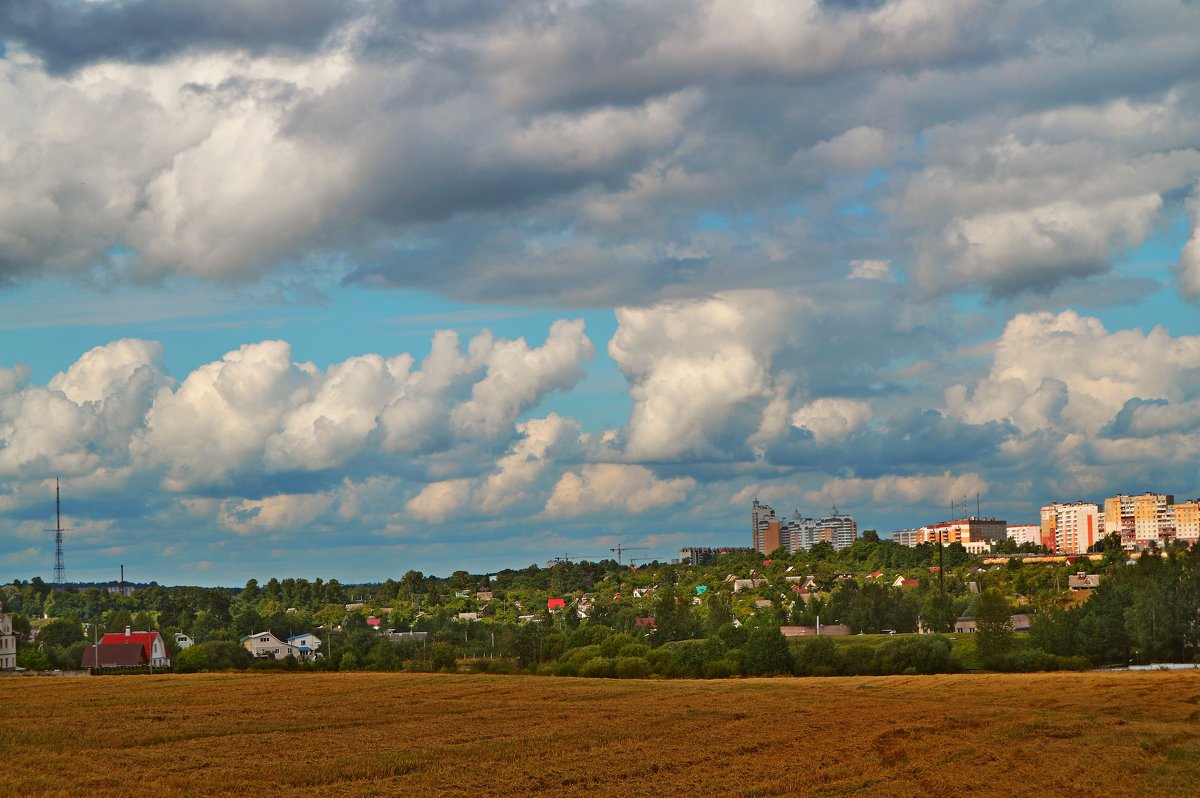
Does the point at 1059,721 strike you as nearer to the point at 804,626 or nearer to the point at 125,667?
the point at 125,667

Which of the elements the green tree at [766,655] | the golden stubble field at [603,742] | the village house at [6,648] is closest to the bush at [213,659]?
the village house at [6,648]

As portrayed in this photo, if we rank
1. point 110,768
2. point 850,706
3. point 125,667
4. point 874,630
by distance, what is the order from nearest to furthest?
point 110,768 < point 850,706 < point 125,667 < point 874,630

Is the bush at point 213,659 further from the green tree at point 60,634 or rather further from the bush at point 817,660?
the bush at point 817,660

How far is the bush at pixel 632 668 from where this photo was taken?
11594cm

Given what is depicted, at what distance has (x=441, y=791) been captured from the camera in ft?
129

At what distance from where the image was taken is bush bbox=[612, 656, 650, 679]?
380 feet

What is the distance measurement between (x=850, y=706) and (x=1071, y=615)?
73.8 meters

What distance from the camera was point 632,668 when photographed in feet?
382

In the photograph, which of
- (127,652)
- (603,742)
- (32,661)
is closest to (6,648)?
(32,661)

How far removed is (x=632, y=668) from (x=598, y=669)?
3.94 m

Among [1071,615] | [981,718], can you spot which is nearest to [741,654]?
[1071,615]

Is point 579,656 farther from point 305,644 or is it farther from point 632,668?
point 305,644

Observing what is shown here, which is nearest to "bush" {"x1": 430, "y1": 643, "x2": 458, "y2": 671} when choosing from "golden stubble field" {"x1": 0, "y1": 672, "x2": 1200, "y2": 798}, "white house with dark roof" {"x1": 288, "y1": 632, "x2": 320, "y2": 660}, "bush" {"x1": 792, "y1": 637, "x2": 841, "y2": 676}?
"bush" {"x1": 792, "y1": 637, "x2": 841, "y2": 676}

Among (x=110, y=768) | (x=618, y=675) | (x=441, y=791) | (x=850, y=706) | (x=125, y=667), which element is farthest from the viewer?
(x=125, y=667)
